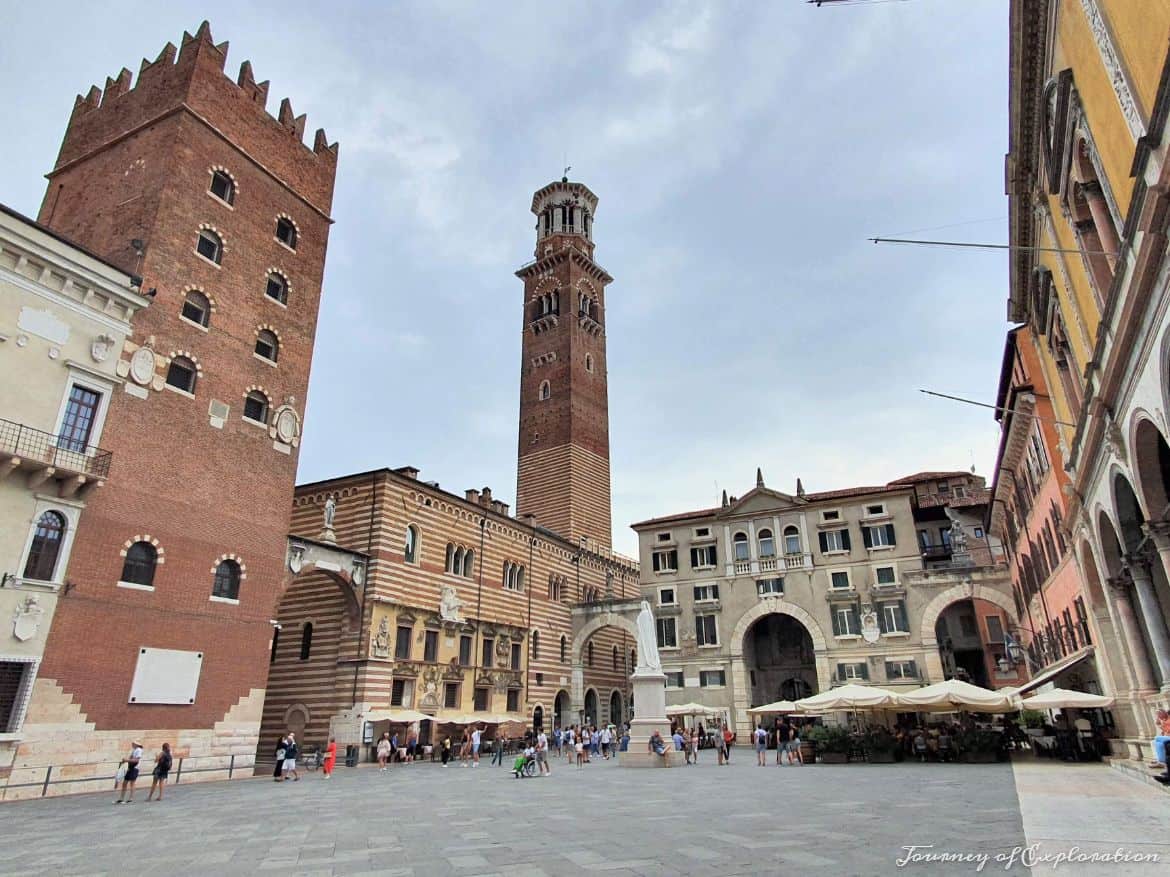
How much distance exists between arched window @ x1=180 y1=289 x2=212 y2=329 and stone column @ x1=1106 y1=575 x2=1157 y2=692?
2771cm

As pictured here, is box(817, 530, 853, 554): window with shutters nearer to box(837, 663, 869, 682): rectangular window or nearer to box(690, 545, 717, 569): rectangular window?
box(837, 663, 869, 682): rectangular window

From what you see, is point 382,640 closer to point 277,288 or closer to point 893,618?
point 277,288

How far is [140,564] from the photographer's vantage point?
19734 millimetres

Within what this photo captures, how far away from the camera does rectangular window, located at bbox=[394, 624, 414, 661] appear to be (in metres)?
29.4

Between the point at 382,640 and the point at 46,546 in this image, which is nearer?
the point at 46,546

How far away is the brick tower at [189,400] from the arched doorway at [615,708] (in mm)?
27654

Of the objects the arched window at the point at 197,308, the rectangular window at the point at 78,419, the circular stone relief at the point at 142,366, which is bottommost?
the rectangular window at the point at 78,419

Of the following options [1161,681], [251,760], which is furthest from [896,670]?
[251,760]

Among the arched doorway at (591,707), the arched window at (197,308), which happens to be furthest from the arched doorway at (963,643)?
the arched window at (197,308)

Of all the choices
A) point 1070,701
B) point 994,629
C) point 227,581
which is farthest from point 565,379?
point 1070,701

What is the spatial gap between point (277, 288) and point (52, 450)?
1103 cm

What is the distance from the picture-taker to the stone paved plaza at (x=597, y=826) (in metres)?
7.84

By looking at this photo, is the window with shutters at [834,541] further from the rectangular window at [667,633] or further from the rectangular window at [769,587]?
the rectangular window at [667,633]

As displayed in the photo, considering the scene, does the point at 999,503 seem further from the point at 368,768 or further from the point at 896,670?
the point at 368,768
